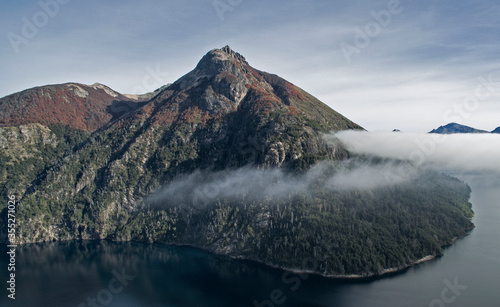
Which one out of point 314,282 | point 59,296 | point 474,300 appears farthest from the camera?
point 314,282

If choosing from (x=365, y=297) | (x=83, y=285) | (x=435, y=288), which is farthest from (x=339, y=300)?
(x=83, y=285)

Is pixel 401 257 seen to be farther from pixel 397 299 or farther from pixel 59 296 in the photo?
pixel 59 296

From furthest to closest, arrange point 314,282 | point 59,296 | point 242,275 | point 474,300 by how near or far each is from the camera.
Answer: point 242,275
point 314,282
point 59,296
point 474,300

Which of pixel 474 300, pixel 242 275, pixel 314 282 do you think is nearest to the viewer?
pixel 474 300

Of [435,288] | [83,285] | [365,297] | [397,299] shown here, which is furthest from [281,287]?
[83,285]

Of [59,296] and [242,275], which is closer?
[59,296]

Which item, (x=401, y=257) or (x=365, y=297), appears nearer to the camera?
(x=365, y=297)

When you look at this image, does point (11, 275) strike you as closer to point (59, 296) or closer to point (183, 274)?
point (59, 296)

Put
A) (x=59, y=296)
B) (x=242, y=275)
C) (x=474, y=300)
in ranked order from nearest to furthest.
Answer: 1. (x=474, y=300)
2. (x=59, y=296)
3. (x=242, y=275)
